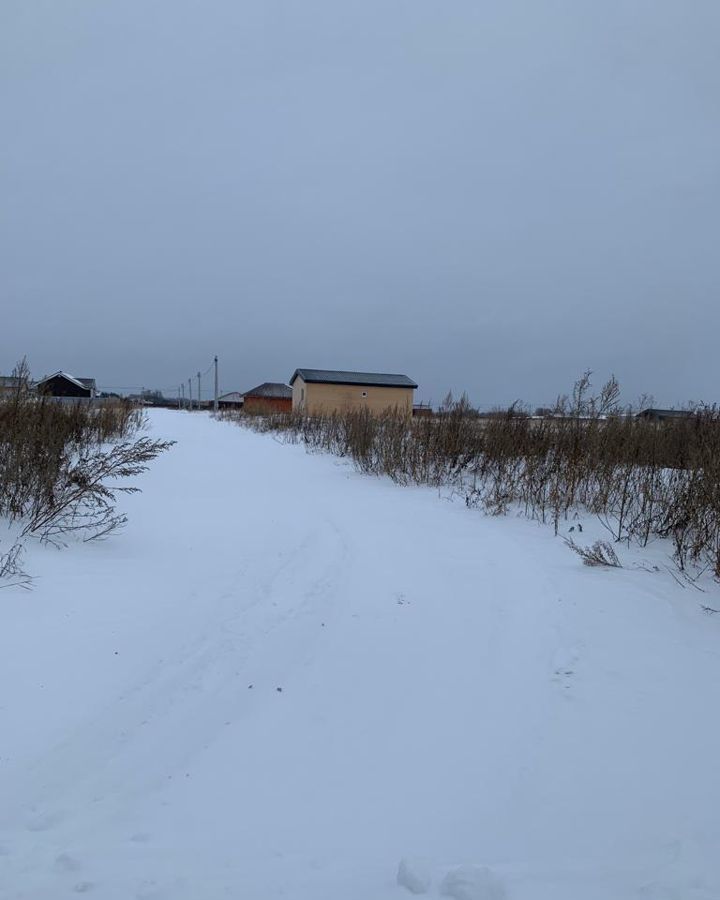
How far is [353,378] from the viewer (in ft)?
128

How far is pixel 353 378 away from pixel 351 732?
3722 centimetres

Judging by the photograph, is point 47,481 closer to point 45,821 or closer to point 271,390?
point 45,821

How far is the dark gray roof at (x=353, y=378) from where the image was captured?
37.5 metres

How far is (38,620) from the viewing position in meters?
3.01

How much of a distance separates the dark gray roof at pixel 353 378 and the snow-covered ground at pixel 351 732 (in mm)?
33471

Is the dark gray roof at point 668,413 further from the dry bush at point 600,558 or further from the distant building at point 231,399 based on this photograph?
the distant building at point 231,399

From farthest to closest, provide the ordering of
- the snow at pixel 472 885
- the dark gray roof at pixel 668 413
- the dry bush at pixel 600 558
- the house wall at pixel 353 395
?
1. the house wall at pixel 353 395
2. the dark gray roof at pixel 668 413
3. the dry bush at pixel 600 558
4. the snow at pixel 472 885

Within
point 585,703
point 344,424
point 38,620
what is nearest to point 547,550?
point 585,703

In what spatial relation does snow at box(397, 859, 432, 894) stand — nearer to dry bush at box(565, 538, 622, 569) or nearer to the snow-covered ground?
the snow-covered ground

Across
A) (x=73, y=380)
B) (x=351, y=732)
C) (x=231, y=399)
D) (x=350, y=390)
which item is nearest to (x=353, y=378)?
(x=350, y=390)

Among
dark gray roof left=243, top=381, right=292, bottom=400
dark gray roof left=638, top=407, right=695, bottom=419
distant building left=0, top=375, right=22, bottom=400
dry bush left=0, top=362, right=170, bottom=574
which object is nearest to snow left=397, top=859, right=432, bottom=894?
dry bush left=0, top=362, right=170, bottom=574

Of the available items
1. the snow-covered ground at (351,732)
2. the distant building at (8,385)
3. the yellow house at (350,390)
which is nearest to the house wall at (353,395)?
the yellow house at (350,390)

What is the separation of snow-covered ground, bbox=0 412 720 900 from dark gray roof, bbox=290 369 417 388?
33.5 metres

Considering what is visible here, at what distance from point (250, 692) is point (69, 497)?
308 centimetres
